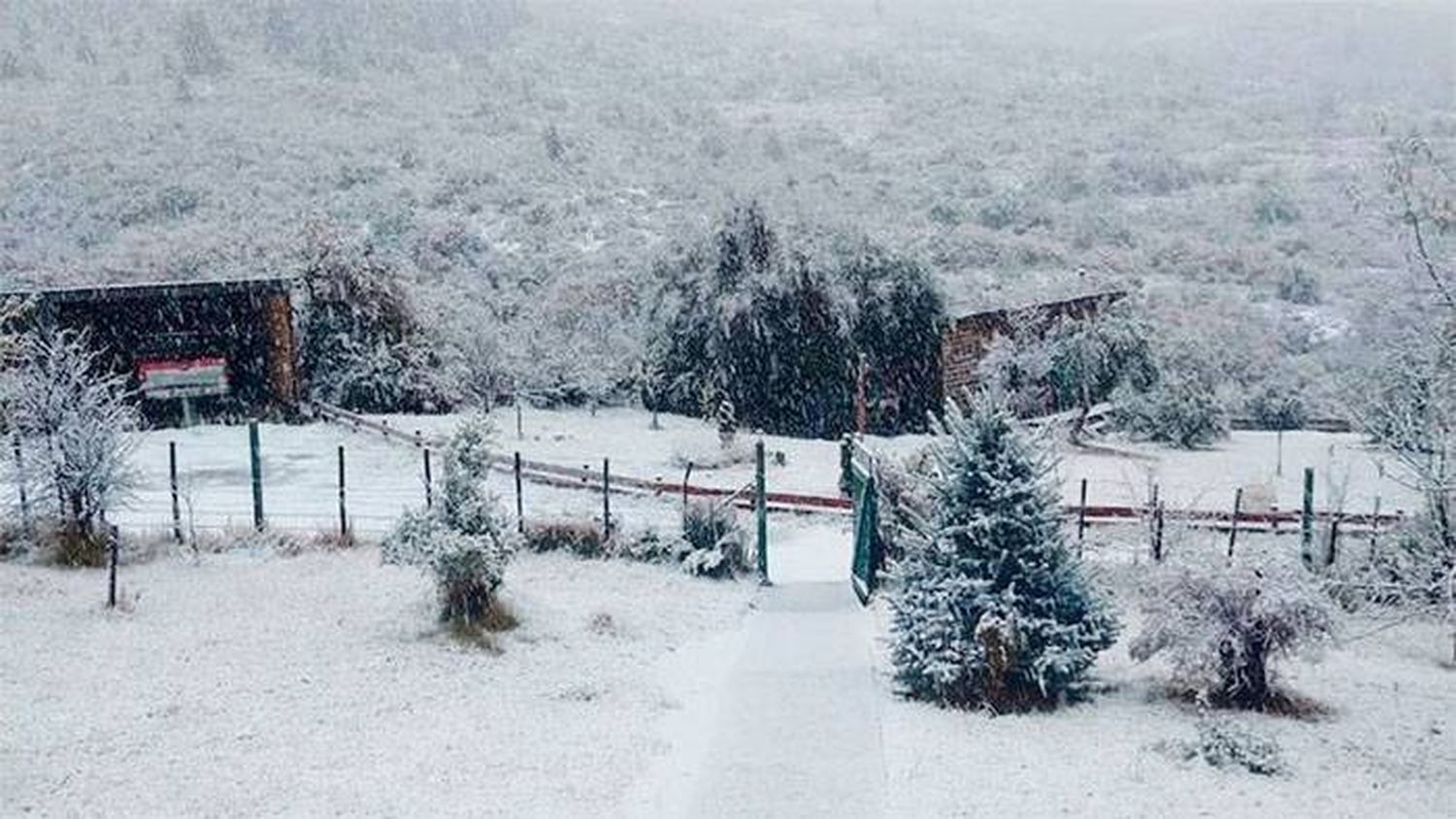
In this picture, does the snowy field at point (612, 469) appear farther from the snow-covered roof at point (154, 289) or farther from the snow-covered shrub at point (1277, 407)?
the snow-covered roof at point (154, 289)

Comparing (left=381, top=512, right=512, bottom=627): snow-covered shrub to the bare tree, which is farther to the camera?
the bare tree

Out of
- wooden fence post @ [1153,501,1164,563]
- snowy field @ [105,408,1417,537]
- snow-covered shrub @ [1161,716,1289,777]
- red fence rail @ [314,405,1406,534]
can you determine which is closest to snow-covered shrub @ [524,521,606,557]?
snowy field @ [105,408,1417,537]

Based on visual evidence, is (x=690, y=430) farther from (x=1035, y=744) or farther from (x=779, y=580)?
(x=1035, y=744)

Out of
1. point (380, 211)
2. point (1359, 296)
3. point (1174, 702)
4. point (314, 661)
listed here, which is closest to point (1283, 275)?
point (1359, 296)

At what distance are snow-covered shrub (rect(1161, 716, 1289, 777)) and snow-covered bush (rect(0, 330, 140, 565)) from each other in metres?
12.9

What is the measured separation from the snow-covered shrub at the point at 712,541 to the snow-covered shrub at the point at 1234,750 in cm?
765

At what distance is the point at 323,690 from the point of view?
12852 millimetres

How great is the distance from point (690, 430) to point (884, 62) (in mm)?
58803

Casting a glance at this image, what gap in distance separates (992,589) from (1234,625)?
2238mm

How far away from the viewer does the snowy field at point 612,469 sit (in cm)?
Answer: 2041

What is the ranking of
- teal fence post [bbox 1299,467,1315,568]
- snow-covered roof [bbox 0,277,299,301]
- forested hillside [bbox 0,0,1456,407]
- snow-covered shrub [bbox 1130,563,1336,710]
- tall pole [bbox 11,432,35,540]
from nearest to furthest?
snow-covered shrub [bbox 1130,563,1336,710] → tall pole [bbox 11,432,35,540] → teal fence post [bbox 1299,467,1315,568] → snow-covered roof [bbox 0,277,299,301] → forested hillside [bbox 0,0,1456,407]

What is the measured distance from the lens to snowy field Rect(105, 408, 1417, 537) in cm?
2041

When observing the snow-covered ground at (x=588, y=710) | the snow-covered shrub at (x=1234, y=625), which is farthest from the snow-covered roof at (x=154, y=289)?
the snow-covered shrub at (x=1234, y=625)

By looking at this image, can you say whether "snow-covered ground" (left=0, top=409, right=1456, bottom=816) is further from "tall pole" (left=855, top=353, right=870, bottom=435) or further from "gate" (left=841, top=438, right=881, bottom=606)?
"tall pole" (left=855, top=353, right=870, bottom=435)
